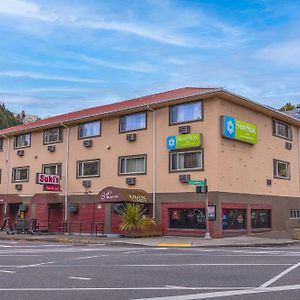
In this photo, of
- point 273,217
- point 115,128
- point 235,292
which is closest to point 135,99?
point 115,128

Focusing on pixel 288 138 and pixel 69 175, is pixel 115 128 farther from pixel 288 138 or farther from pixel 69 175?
pixel 288 138

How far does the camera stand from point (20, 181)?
40531 mm

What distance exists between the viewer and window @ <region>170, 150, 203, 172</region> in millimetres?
29156

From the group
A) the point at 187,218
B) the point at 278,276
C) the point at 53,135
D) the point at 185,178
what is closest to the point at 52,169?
the point at 53,135

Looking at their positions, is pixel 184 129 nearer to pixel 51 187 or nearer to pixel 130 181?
pixel 130 181

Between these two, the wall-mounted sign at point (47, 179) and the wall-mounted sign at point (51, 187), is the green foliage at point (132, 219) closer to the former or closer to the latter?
the wall-mounted sign at point (47, 179)

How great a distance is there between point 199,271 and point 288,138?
25.4 metres

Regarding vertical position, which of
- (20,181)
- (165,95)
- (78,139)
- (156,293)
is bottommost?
(156,293)

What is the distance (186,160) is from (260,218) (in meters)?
6.74

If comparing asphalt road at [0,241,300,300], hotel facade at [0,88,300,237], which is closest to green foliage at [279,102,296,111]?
hotel facade at [0,88,300,237]

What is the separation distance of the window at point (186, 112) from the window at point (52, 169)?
35.8 feet

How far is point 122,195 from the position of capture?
28891 mm

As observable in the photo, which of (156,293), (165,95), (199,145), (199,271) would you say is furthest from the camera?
(165,95)

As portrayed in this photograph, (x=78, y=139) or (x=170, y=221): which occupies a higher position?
(x=78, y=139)
